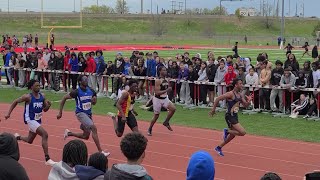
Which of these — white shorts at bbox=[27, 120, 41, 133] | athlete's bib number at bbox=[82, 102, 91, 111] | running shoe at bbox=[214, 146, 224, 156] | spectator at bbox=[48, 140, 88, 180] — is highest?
spectator at bbox=[48, 140, 88, 180]

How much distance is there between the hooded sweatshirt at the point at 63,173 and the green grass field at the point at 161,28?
67855 millimetres

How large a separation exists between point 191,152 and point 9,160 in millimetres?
7983

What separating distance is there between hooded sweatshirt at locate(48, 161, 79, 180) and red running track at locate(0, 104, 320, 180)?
5.22 m

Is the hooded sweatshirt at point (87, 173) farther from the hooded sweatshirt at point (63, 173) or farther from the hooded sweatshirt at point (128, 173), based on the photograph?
the hooded sweatshirt at point (128, 173)

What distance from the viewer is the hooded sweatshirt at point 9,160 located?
5770mm

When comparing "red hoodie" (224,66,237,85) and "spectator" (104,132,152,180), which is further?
"red hoodie" (224,66,237,85)

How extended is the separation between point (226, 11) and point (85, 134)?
458 ft

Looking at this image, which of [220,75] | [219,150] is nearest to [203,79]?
[220,75]

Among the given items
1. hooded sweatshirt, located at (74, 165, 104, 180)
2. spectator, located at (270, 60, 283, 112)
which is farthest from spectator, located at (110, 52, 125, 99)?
hooded sweatshirt, located at (74, 165, 104, 180)

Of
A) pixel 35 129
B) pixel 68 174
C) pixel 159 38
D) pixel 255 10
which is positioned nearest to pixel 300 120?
pixel 35 129

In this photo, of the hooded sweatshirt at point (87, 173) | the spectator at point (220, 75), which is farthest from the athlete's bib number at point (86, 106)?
the spectator at point (220, 75)

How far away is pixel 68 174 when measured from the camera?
5.73 meters

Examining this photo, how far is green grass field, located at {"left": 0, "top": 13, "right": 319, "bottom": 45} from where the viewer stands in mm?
80875

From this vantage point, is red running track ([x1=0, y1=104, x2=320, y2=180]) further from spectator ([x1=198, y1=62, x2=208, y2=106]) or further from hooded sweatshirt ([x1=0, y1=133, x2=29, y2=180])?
hooded sweatshirt ([x1=0, y1=133, x2=29, y2=180])
